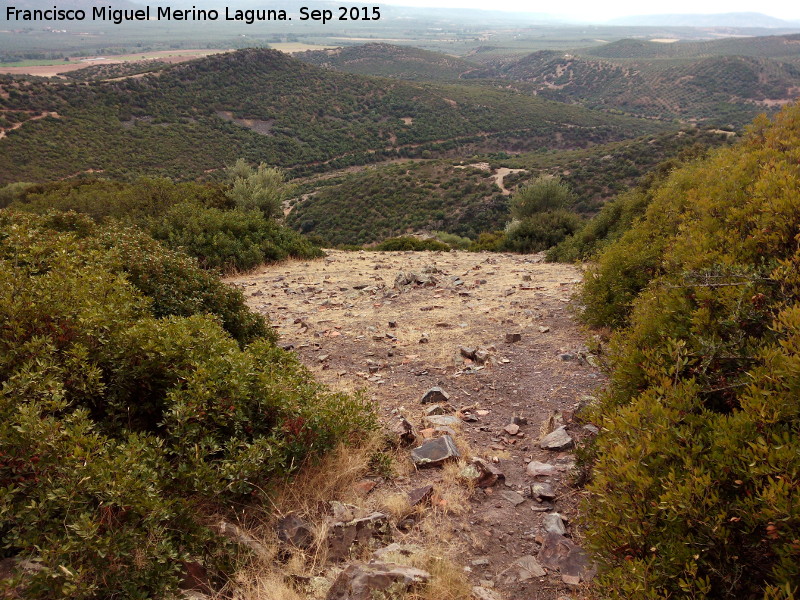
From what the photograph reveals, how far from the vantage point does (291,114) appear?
2704 inches

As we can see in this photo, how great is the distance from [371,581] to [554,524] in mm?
1292

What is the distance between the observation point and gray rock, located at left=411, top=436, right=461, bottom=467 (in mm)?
3854

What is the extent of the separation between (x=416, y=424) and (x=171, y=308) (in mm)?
2761

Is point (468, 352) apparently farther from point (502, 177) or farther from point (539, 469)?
point (502, 177)

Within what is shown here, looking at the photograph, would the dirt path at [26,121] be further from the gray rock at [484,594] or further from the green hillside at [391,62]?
the green hillside at [391,62]

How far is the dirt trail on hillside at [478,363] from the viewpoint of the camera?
3.09 m

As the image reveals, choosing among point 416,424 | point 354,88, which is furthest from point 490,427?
point 354,88

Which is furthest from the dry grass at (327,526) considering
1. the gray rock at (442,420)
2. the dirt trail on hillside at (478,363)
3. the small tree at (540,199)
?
the small tree at (540,199)

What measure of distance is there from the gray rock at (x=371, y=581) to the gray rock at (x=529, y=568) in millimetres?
568

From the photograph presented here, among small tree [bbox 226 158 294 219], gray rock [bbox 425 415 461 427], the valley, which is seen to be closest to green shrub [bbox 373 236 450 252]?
small tree [bbox 226 158 294 219]

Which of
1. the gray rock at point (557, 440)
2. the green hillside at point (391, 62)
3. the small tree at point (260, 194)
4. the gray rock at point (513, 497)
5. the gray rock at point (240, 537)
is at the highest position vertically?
the green hillside at point (391, 62)

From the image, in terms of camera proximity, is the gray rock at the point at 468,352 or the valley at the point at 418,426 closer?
the valley at the point at 418,426

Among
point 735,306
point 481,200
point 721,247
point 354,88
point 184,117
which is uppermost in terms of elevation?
point 354,88

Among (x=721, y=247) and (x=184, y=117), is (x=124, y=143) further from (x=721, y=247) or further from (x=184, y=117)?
(x=721, y=247)
